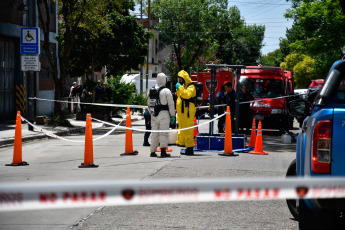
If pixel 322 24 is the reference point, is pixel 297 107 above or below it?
below

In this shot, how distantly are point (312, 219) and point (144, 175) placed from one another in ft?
16.0

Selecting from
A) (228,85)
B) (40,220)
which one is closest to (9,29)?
(228,85)

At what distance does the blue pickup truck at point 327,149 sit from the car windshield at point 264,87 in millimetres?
16030

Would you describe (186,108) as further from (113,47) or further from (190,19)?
(190,19)

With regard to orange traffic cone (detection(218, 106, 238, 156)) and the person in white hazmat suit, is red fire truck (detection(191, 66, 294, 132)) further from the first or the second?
the person in white hazmat suit

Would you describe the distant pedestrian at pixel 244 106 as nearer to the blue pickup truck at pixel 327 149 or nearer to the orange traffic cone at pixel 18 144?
the orange traffic cone at pixel 18 144

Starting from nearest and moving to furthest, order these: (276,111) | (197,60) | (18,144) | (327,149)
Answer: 1. (327,149)
2. (18,144)
3. (276,111)
4. (197,60)

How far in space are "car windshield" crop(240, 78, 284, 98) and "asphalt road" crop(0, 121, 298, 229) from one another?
11.0 feet

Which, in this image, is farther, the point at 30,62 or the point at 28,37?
the point at 30,62

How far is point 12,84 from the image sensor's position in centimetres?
2612

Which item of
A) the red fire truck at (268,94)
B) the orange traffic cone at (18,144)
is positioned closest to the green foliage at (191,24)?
the red fire truck at (268,94)

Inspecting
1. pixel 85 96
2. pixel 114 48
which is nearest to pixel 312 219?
pixel 85 96

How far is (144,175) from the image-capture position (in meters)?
9.54

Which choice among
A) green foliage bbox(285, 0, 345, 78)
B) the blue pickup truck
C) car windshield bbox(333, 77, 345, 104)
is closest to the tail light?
the blue pickup truck
